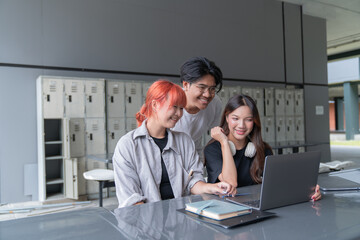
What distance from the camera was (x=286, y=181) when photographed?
118cm

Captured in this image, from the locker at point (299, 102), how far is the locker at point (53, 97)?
5.59m

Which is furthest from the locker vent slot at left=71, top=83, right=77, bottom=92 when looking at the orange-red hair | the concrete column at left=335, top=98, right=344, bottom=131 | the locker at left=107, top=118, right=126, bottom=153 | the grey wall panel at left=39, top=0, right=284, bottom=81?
the concrete column at left=335, top=98, right=344, bottom=131

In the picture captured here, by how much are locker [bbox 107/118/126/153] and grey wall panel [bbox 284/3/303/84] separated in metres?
4.86

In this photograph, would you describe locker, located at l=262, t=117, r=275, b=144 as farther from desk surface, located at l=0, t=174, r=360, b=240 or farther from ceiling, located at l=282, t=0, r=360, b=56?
desk surface, located at l=0, t=174, r=360, b=240

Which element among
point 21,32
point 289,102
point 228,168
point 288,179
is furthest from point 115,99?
point 289,102

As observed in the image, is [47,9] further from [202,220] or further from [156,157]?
[202,220]

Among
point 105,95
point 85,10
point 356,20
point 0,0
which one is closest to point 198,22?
point 85,10

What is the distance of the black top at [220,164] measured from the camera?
1.82m

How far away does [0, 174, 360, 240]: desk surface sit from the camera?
91 centimetres

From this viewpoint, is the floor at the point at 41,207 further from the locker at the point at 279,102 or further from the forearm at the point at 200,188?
the locker at the point at 279,102

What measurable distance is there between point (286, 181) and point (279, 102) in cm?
641

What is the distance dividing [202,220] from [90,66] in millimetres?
4766

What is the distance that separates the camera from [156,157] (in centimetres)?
156

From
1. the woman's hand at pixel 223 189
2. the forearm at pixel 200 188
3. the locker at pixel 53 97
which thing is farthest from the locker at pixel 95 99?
the woman's hand at pixel 223 189
